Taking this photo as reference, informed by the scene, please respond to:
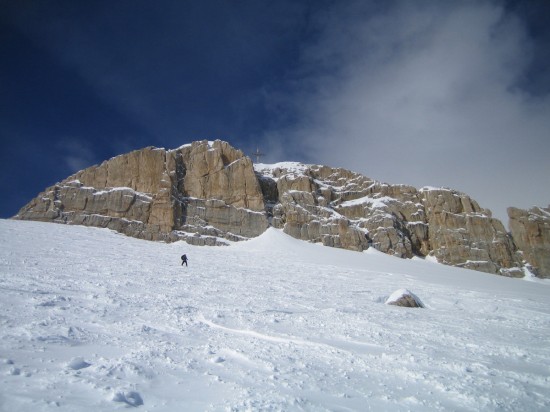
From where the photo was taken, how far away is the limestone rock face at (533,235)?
73.8 metres

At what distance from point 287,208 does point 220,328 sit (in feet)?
208

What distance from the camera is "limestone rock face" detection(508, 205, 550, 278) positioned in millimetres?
73806

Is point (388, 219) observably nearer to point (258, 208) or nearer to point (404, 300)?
point (258, 208)

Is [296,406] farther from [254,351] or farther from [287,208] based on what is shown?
[287,208]

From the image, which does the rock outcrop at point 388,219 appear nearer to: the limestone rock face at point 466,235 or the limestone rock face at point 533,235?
the limestone rock face at point 466,235

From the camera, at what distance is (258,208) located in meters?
70.7

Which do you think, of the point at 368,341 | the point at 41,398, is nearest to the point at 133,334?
the point at 41,398

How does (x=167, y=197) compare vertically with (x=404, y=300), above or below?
above

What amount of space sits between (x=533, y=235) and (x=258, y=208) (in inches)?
2460

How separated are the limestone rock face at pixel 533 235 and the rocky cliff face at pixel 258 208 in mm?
399

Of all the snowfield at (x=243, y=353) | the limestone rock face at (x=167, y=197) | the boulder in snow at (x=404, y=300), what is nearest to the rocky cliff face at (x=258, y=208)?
the limestone rock face at (x=167, y=197)

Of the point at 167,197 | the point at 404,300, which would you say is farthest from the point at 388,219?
the point at 404,300

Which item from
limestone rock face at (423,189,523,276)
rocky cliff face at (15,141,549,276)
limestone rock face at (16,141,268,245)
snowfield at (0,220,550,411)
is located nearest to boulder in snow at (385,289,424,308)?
snowfield at (0,220,550,411)

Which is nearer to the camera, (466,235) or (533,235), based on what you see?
(466,235)
